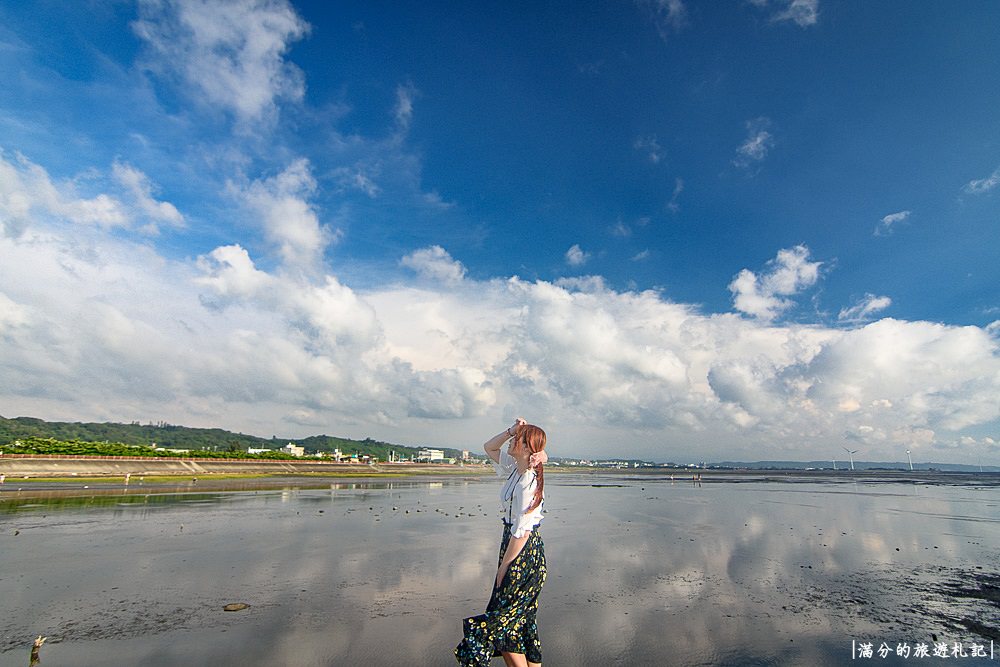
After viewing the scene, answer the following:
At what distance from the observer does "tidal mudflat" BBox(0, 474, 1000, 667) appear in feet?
25.6

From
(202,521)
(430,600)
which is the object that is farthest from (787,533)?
(202,521)

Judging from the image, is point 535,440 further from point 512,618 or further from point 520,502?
point 512,618

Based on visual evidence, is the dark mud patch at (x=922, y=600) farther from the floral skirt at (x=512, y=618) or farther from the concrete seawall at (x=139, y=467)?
the concrete seawall at (x=139, y=467)

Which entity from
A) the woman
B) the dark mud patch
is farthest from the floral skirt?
the dark mud patch

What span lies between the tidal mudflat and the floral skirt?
3.67 meters

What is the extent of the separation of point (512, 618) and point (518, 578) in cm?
35

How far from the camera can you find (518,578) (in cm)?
437

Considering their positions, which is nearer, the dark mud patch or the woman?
the woman

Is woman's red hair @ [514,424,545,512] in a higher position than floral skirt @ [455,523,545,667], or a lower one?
higher

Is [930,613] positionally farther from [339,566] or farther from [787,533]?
[339,566]

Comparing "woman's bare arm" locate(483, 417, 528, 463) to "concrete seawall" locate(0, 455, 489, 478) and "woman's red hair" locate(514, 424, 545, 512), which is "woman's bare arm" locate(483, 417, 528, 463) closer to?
"woman's red hair" locate(514, 424, 545, 512)

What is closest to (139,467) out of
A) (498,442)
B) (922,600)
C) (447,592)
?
(447,592)

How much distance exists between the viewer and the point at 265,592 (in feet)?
35.8

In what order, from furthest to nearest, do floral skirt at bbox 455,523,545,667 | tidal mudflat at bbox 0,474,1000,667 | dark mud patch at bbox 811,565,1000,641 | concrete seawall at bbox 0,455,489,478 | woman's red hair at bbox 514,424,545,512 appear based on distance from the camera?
concrete seawall at bbox 0,455,489,478 < dark mud patch at bbox 811,565,1000,641 < tidal mudflat at bbox 0,474,1000,667 < woman's red hair at bbox 514,424,545,512 < floral skirt at bbox 455,523,545,667
